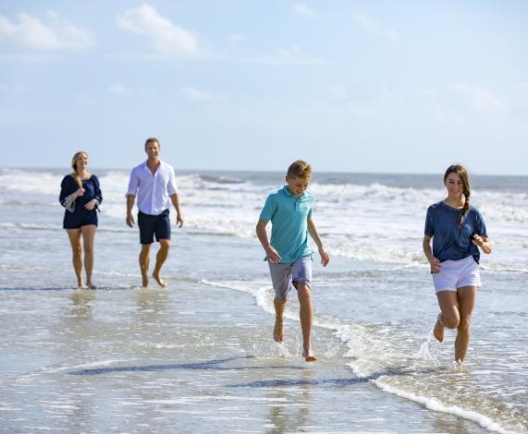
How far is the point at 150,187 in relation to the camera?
40.0 feet

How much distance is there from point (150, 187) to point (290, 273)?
15.2 ft

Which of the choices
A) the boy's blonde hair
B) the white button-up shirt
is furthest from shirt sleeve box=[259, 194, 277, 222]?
the white button-up shirt

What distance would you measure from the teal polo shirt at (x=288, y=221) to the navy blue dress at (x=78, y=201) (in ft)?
15.7

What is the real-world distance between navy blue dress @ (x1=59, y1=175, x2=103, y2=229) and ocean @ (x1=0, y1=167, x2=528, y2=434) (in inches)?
31.7

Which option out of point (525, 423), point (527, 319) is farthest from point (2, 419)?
point (527, 319)

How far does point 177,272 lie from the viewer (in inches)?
560

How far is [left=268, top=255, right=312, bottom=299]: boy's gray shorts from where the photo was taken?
25.5ft

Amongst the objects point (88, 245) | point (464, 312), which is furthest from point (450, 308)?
point (88, 245)

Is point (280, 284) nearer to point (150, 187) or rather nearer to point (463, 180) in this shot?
point (463, 180)

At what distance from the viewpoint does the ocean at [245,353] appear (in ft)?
19.2

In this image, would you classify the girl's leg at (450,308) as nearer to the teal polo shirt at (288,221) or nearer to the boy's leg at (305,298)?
the boy's leg at (305,298)

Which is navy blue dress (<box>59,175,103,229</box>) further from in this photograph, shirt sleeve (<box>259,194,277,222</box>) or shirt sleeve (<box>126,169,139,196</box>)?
shirt sleeve (<box>259,194,277,222</box>)

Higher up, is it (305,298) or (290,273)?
(290,273)

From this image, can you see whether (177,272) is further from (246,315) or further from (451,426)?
(451,426)
